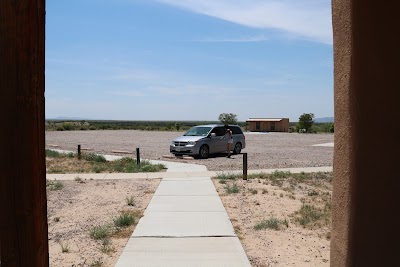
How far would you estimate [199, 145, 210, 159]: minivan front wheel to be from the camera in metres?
22.4

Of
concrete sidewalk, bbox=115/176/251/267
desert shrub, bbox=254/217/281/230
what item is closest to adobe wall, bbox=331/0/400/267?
concrete sidewalk, bbox=115/176/251/267

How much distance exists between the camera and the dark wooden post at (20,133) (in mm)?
2582

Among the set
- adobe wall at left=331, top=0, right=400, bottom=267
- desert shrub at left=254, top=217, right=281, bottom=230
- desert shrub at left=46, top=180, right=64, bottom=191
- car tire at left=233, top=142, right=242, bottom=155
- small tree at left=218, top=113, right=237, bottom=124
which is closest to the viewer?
adobe wall at left=331, top=0, right=400, bottom=267

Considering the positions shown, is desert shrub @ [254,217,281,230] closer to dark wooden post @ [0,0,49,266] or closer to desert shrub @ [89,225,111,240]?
desert shrub @ [89,225,111,240]

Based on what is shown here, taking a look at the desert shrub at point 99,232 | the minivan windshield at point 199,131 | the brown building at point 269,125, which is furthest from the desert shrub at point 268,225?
the brown building at point 269,125

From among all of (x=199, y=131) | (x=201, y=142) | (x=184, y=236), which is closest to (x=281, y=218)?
(x=184, y=236)

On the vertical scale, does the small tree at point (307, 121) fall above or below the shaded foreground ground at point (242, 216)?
above

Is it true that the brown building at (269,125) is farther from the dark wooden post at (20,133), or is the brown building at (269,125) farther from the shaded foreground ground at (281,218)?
the dark wooden post at (20,133)

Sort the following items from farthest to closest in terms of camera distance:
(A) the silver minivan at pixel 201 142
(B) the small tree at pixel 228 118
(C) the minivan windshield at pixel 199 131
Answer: (B) the small tree at pixel 228 118 → (C) the minivan windshield at pixel 199 131 → (A) the silver minivan at pixel 201 142

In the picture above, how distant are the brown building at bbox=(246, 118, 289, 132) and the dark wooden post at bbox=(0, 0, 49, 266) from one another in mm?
63704

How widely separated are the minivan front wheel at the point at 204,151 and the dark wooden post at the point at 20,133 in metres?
19.7

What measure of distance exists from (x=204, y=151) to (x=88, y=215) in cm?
1369

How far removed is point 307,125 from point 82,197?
5876cm

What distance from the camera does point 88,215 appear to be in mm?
9211
